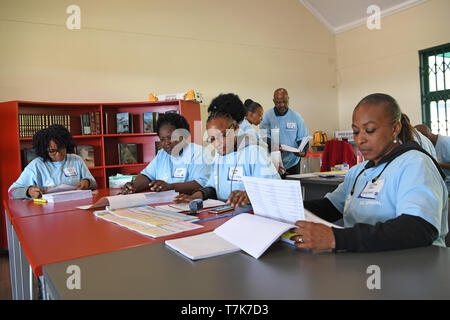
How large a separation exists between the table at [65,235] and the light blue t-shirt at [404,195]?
0.59 m

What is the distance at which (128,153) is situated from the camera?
495 cm

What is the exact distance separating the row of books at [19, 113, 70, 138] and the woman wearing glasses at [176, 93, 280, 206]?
2.92m

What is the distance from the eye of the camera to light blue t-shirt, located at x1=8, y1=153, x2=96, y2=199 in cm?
290

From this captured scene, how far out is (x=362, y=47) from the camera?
24.7ft

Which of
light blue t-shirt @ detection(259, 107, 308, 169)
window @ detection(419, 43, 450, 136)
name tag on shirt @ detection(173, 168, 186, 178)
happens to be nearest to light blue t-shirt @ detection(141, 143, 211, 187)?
name tag on shirt @ detection(173, 168, 186, 178)

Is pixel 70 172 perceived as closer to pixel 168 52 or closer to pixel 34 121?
pixel 34 121

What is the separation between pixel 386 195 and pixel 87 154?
4.15 m

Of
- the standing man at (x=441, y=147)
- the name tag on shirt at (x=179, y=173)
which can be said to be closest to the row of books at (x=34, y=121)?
the name tag on shirt at (x=179, y=173)

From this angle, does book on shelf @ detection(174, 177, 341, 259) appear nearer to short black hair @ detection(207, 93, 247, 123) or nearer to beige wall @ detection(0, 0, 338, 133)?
short black hair @ detection(207, 93, 247, 123)

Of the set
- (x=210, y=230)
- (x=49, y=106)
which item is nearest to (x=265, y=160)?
(x=210, y=230)

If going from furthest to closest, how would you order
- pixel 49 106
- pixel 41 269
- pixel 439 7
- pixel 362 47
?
pixel 362 47 → pixel 439 7 → pixel 49 106 → pixel 41 269

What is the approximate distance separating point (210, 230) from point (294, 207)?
394mm
